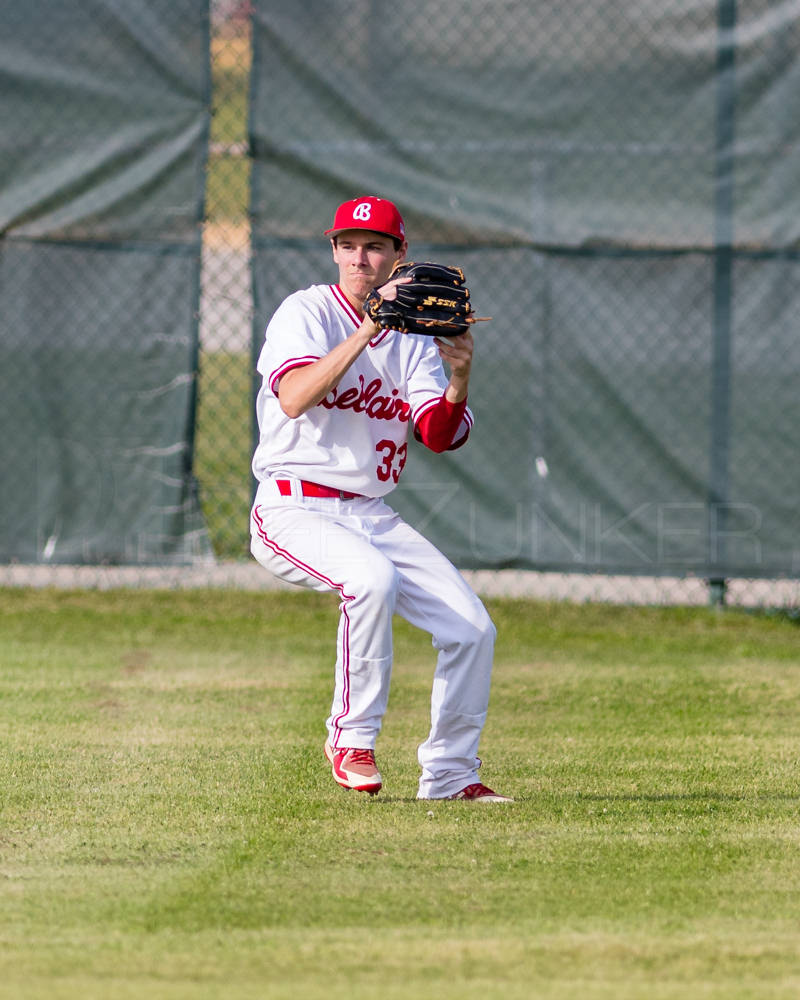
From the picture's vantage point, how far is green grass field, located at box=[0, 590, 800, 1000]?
2918mm

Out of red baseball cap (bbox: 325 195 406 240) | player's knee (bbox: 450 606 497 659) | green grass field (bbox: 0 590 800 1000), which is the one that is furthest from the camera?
red baseball cap (bbox: 325 195 406 240)

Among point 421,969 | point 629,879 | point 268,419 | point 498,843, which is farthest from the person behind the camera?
point 268,419

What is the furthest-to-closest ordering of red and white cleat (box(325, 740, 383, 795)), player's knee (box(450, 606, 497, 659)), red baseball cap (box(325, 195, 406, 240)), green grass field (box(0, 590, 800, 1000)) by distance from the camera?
red baseball cap (box(325, 195, 406, 240)) → player's knee (box(450, 606, 497, 659)) → red and white cleat (box(325, 740, 383, 795)) → green grass field (box(0, 590, 800, 1000))

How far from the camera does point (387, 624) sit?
429 cm

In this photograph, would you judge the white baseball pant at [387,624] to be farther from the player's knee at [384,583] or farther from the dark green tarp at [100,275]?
the dark green tarp at [100,275]

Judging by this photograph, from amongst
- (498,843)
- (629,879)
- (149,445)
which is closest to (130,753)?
(498,843)

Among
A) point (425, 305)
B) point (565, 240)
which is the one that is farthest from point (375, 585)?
Answer: point (565, 240)

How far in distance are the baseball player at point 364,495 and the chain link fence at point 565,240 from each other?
2.77 metres

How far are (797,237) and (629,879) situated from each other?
4652 millimetres

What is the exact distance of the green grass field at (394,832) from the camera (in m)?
2.92

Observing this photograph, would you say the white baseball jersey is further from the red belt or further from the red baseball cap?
the red baseball cap

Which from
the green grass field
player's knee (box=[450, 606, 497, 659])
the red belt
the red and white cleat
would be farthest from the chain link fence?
the red and white cleat

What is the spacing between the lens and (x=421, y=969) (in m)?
2.90

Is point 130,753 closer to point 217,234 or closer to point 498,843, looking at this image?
point 498,843
